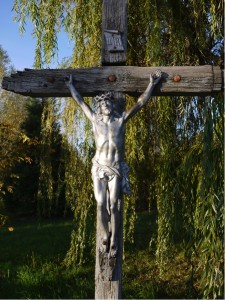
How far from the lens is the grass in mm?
5164

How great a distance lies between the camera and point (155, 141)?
463 cm

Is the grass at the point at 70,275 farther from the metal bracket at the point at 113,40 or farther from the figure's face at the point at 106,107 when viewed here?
the metal bracket at the point at 113,40

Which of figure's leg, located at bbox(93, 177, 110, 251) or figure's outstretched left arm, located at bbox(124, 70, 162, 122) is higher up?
figure's outstretched left arm, located at bbox(124, 70, 162, 122)

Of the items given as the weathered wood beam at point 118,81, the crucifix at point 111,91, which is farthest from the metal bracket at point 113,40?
the weathered wood beam at point 118,81

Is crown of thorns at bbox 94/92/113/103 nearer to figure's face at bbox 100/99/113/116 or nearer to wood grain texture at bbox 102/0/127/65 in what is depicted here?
figure's face at bbox 100/99/113/116

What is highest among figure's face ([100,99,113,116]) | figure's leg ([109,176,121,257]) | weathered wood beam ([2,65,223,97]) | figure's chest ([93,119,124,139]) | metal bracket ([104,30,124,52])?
metal bracket ([104,30,124,52])

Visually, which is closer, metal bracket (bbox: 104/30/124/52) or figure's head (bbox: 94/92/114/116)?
figure's head (bbox: 94/92/114/116)

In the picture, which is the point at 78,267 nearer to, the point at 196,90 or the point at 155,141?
the point at 155,141

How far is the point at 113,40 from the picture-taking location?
113 inches

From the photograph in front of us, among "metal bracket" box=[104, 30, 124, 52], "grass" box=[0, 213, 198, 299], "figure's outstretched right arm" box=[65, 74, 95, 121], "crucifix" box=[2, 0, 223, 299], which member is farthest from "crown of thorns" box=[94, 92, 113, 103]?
"grass" box=[0, 213, 198, 299]

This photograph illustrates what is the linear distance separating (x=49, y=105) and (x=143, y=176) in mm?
1275

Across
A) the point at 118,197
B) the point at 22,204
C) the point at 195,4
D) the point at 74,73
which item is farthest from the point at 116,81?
the point at 22,204

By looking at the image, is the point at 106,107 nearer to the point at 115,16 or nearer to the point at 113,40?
the point at 113,40

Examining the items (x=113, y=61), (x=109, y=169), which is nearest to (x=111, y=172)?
(x=109, y=169)
